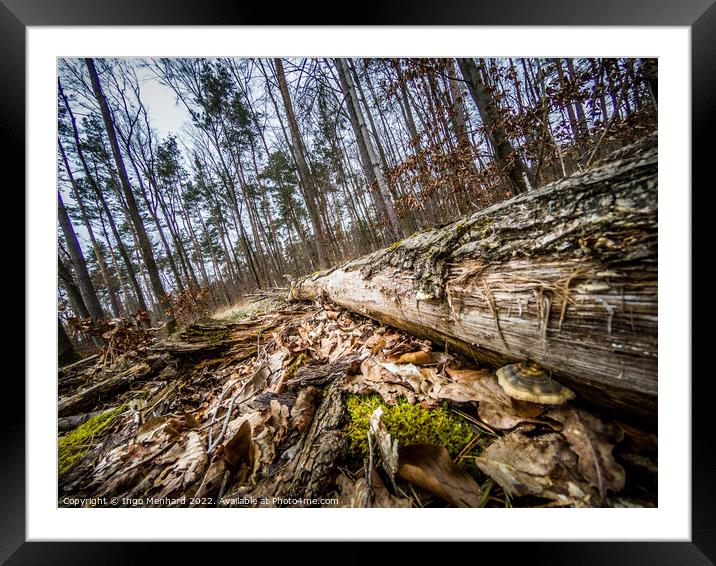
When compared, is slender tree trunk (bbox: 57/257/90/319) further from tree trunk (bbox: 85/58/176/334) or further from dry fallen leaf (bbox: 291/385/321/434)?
dry fallen leaf (bbox: 291/385/321/434)

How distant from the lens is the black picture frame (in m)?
1.27

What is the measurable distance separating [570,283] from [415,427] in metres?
1.08

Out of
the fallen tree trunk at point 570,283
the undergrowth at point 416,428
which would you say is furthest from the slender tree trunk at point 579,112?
the undergrowth at point 416,428

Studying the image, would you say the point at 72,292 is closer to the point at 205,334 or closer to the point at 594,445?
the point at 205,334

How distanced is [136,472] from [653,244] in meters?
3.15

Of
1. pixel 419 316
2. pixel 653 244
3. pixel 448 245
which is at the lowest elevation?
pixel 419 316

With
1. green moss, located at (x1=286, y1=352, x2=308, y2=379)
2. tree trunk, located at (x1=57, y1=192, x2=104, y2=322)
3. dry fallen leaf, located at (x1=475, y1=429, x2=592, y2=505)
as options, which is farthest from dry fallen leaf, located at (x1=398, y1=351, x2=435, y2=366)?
tree trunk, located at (x1=57, y1=192, x2=104, y2=322)

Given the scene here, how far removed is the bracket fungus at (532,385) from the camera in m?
1.04

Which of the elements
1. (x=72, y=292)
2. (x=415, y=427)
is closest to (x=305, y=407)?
(x=415, y=427)

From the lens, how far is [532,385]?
1.10 meters
